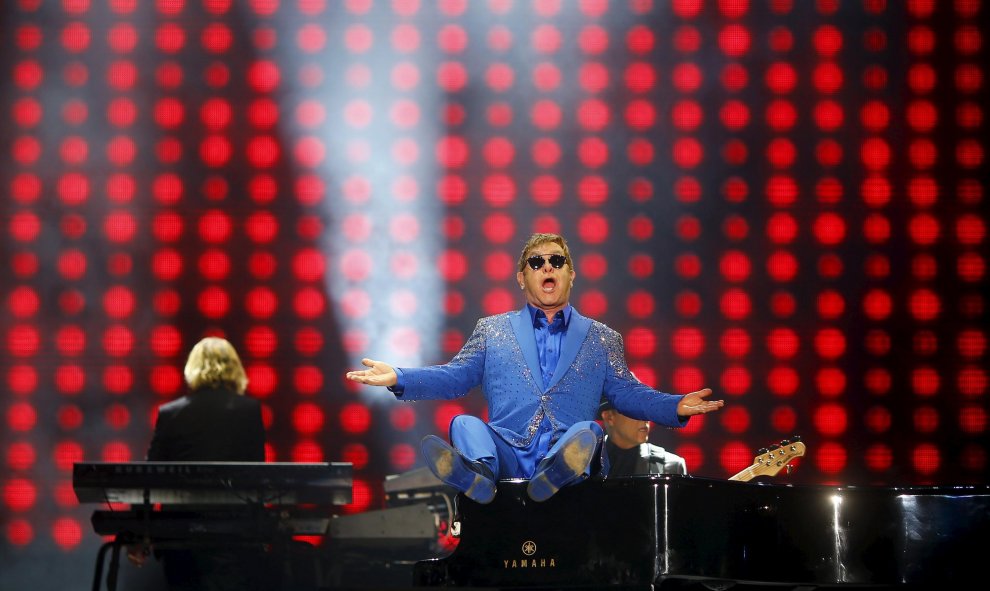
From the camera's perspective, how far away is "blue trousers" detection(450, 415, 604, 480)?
3424 mm

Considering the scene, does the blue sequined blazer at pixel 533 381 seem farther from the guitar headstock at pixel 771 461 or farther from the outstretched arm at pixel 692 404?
the guitar headstock at pixel 771 461

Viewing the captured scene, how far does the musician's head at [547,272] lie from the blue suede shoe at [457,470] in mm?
866

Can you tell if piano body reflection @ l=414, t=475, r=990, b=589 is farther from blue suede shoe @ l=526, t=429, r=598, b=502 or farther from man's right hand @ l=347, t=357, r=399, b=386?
man's right hand @ l=347, t=357, r=399, b=386

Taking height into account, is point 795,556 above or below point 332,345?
below

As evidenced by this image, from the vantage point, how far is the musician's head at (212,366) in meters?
5.66

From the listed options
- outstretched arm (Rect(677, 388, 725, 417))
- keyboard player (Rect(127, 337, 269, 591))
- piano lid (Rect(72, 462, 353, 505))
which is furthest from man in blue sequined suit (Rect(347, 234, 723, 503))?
keyboard player (Rect(127, 337, 269, 591))

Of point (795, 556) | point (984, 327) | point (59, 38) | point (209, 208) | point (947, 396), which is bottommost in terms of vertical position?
point (795, 556)

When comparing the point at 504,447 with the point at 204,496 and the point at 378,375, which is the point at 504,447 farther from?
the point at 204,496

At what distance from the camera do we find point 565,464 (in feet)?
10.9

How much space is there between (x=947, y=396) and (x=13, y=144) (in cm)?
617

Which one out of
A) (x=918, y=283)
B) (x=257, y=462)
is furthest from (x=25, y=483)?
(x=918, y=283)

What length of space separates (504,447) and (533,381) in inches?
12.4

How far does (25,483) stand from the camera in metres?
6.87

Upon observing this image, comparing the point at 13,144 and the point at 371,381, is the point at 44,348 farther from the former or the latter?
the point at 371,381
